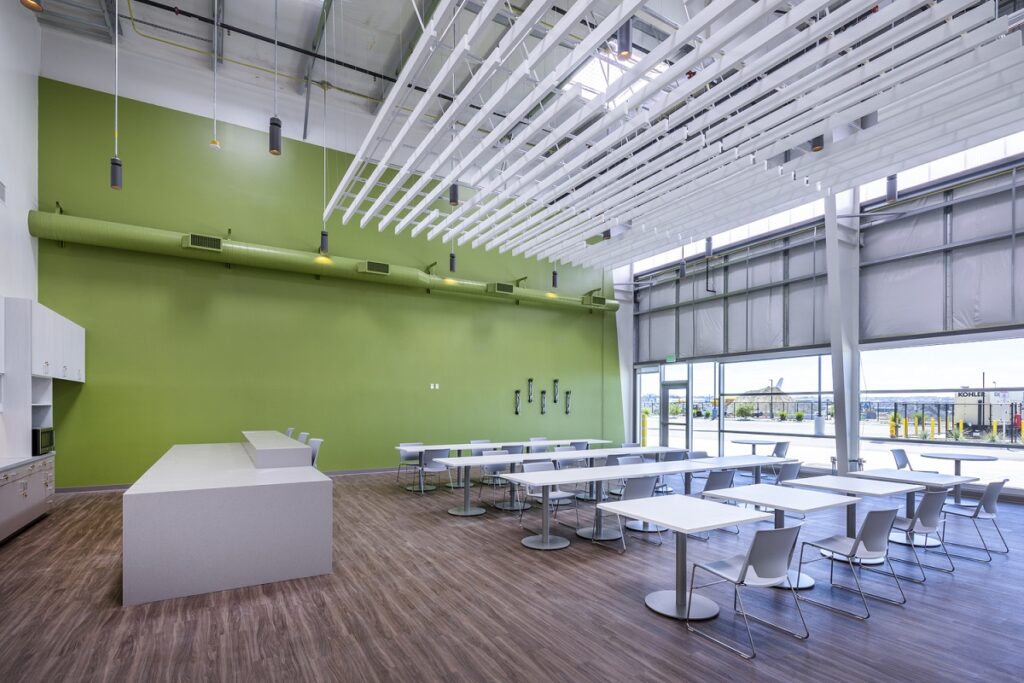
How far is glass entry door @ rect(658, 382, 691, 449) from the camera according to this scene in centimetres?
1312

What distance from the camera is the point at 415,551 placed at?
5504 millimetres

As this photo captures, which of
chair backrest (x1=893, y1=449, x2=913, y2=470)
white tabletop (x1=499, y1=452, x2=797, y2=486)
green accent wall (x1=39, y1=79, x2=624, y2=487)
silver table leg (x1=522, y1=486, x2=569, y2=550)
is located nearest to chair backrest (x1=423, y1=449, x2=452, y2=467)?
green accent wall (x1=39, y1=79, x2=624, y2=487)

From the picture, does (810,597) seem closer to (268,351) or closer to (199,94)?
(268,351)

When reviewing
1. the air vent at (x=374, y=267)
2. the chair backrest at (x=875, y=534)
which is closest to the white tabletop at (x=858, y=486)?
the chair backrest at (x=875, y=534)

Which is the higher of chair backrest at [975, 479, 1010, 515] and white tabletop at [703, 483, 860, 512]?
white tabletop at [703, 483, 860, 512]

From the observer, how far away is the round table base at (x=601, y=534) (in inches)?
239

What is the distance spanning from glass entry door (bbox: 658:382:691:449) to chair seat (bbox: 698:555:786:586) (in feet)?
30.9

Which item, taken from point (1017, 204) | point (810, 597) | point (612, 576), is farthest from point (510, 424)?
point (1017, 204)

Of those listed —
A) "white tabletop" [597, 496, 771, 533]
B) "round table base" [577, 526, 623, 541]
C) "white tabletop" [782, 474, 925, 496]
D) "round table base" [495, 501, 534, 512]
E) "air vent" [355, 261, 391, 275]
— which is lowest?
"round table base" [495, 501, 534, 512]

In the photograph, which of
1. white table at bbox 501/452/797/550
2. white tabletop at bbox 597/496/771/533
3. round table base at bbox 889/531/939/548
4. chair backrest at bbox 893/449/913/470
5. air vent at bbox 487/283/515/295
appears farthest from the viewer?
air vent at bbox 487/283/515/295

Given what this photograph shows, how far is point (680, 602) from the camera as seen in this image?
4.03m

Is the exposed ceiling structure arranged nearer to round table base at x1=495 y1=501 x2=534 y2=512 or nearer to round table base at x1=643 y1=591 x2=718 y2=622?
round table base at x1=643 y1=591 x2=718 y2=622

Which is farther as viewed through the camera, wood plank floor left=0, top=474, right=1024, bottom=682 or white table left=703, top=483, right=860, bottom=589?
white table left=703, top=483, right=860, bottom=589

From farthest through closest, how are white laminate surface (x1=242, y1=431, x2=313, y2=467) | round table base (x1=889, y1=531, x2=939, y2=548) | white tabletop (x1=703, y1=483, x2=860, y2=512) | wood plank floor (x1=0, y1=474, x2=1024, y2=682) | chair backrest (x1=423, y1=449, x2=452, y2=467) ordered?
chair backrest (x1=423, y1=449, x2=452, y2=467), round table base (x1=889, y1=531, x2=939, y2=548), white laminate surface (x1=242, y1=431, x2=313, y2=467), white tabletop (x1=703, y1=483, x2=860, y2=512), wood plank floor (x1=0, y1=474, x2=1024, y2=682)
